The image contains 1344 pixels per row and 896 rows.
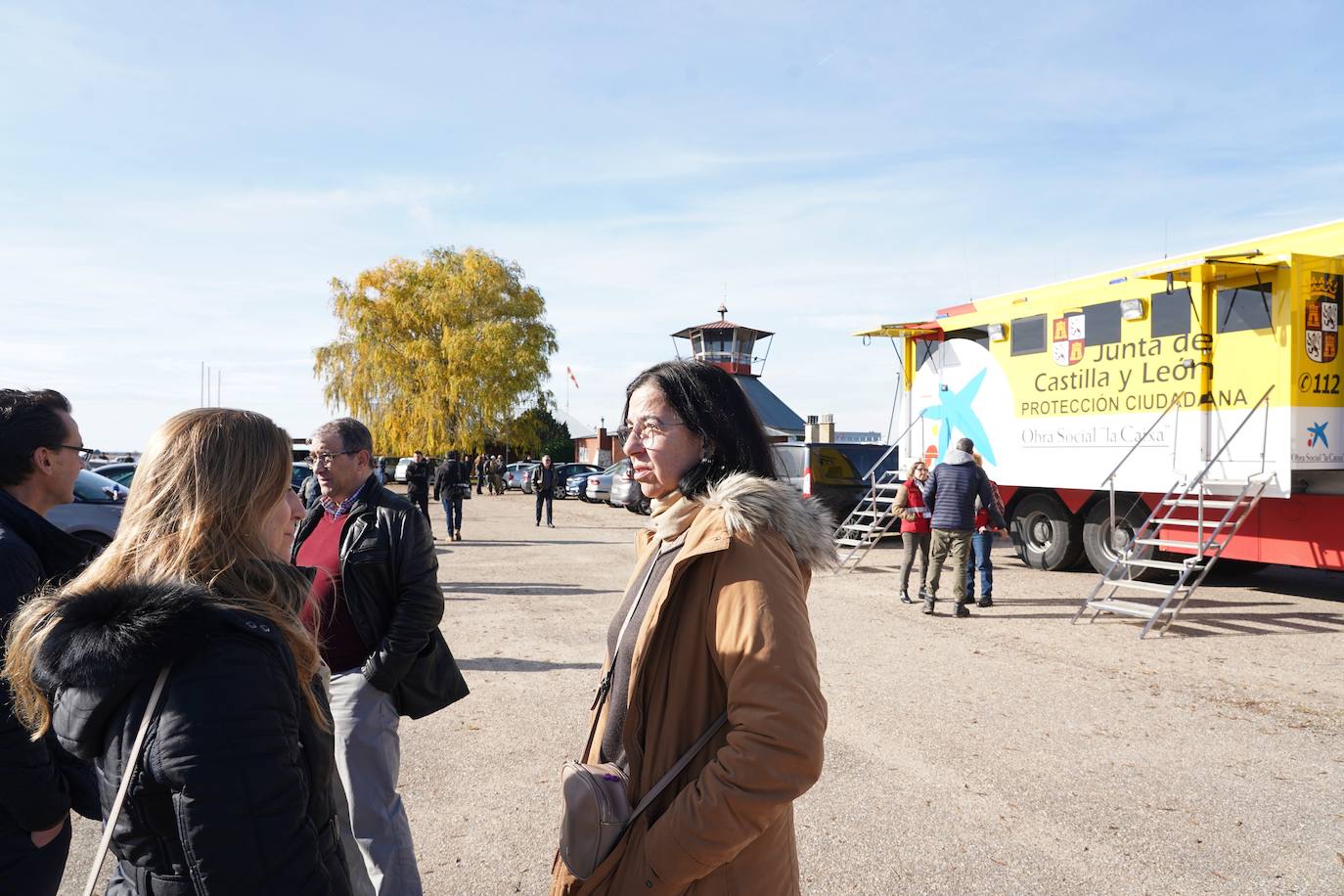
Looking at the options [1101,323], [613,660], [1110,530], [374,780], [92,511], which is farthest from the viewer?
[1101,323]

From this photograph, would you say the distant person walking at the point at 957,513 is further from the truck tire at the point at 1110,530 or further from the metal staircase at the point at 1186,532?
the truck tire at the point at 1110,530

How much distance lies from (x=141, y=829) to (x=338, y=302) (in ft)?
142

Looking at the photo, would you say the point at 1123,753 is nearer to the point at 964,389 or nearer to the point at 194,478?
the point at 194,478

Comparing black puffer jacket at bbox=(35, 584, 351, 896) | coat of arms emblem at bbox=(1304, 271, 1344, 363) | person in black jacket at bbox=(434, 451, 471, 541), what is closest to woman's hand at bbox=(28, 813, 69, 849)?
black puffer jacket at bbox=(35, 584, 351, 896)

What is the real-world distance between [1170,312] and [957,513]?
370 cm

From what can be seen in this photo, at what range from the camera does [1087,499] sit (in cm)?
A: 1250

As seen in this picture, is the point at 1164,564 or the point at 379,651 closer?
the point at 379,651

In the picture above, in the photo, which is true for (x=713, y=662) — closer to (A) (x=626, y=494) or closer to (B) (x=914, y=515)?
(B) (x=914, y=515)

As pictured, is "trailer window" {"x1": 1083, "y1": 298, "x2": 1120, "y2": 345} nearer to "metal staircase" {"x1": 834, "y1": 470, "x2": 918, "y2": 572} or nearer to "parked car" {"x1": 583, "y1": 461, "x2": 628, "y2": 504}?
"metal staircase" {"x1": 834, "y1": 470, "x2": 918, "y2": 572}

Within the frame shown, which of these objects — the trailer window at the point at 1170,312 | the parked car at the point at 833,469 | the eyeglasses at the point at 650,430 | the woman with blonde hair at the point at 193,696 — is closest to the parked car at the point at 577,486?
the parked car at the point at 833,469

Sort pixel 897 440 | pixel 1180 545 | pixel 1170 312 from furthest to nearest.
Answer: pixel 897 440 → pixel 1170 312 → pixel 1180 545

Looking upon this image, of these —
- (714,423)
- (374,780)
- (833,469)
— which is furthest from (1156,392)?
(714,423)

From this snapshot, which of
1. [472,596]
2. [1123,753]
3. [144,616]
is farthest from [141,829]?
[472,596]

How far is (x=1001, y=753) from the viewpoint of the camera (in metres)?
5.36
